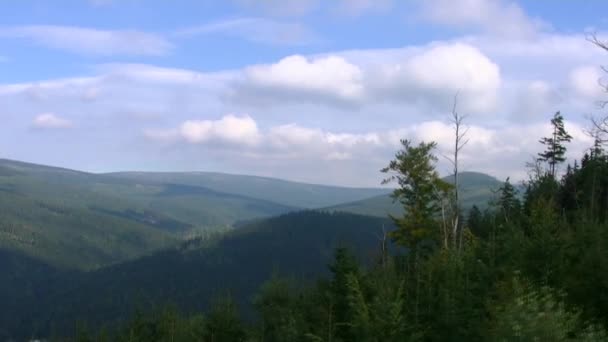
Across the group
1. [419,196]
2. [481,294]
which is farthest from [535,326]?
[419,196]

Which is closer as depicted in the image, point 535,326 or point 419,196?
point 535,326

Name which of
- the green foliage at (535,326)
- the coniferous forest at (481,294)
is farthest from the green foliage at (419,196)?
the green foliage at (535,326)

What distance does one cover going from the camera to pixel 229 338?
1545 inches

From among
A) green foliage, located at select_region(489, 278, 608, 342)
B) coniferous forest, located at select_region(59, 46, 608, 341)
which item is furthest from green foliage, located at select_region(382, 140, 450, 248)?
green foliage, located at select_region(489, 278, 608, 342)

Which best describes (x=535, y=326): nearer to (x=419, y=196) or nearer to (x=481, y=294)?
(x=481, y=294)

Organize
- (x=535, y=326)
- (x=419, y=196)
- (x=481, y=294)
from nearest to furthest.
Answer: (x=535, y=326) → (x=481, y=294) → (x=419, y=196)

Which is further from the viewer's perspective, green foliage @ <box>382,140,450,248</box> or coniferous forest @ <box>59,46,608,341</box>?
green foliage @ <box>382,140,450,248</box>

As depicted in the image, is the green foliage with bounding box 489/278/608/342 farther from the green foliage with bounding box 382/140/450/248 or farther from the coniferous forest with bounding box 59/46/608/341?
the green foliage with bounding box 382/140/450/248

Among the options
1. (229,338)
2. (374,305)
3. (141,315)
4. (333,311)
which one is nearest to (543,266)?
(374,305)

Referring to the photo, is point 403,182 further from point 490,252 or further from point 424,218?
point 490,252

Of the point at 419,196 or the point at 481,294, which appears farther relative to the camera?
the point at 419,196

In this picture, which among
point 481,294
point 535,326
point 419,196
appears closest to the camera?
point 535,326

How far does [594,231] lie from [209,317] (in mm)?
24440

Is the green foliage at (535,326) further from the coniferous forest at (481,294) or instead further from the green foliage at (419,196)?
the green foliage at (419,196)
